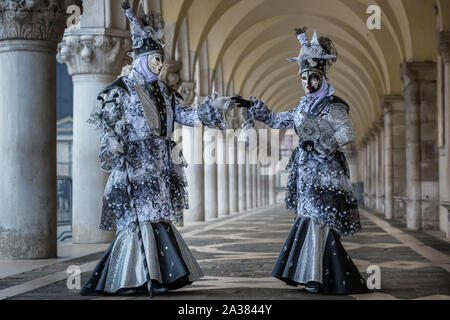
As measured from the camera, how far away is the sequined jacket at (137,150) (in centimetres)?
752

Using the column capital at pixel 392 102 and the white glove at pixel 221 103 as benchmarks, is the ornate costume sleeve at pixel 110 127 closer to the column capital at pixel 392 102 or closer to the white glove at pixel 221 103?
the white glove at pixel 221 103

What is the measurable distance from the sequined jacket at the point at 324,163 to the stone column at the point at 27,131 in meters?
4.53

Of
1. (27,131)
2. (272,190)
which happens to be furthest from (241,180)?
(27,131)

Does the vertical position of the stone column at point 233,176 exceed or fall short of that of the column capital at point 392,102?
it falls short

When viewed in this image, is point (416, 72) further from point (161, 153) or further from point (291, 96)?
point (291, 96)

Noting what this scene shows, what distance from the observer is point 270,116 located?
8.01 meters

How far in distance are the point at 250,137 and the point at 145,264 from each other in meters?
1.62

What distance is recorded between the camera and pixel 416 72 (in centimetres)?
1966

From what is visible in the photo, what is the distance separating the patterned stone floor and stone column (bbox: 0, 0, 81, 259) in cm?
71

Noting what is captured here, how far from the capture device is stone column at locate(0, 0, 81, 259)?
11242 millimetres

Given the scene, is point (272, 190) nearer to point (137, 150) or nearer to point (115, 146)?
point (137, 150)

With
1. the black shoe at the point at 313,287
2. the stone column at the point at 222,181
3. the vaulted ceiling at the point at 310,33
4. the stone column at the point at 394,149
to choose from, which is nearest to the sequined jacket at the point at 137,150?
the black shoe at the point at 313,287

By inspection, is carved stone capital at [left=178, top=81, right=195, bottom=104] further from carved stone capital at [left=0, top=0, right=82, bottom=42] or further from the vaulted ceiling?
carved stone capital at [left=0, top=0, right=82, bottom=42]
